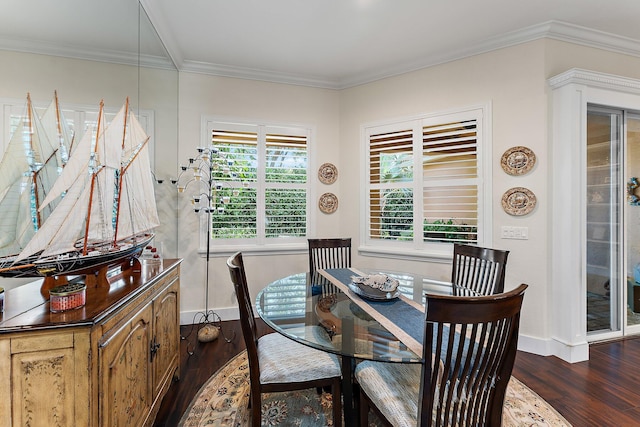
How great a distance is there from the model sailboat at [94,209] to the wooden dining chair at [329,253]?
1.48 metres

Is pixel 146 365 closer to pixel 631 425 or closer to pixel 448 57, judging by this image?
pixel 631 425

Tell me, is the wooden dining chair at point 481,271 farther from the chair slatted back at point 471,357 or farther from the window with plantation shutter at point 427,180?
the chair slatted back at point 471,357

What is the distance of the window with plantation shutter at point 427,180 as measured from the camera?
9.76ft

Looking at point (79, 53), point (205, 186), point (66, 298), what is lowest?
point (66, 298)

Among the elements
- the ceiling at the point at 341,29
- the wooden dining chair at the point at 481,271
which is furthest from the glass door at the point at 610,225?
the wooden dining chair at the point at 481,271

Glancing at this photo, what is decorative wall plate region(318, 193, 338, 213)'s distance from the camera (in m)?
3.68

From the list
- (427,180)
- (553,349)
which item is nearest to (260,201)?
(427,180)

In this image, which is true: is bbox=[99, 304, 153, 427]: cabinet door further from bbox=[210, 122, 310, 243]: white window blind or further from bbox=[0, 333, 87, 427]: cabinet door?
bbox=[210, 122, 310, 243]: white window blind

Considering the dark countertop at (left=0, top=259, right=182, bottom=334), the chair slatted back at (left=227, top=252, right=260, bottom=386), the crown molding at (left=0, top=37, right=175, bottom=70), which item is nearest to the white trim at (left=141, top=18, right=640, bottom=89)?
the crown molding at (left=0, top=37, right=175, bottom=70)

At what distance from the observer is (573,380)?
219cm

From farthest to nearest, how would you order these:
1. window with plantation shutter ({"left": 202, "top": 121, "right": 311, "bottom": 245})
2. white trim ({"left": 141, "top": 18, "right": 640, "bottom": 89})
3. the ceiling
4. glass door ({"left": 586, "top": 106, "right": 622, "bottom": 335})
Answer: window with plantation shutter ({"left": 202, "top": 121, "right": 311, "bottom": 245}), glass door ({"left": 586, "top": 106, "right": 622, "bottom": 335}), white trim ({"left": 141, "top": 18, "right": 640, "bottom": 89}), the ceiling

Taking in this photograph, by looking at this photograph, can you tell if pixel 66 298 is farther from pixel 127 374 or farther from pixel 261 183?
pixel 261 183

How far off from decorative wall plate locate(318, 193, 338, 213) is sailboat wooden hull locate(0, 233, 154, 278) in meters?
2.37

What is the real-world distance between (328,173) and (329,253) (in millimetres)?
1177
